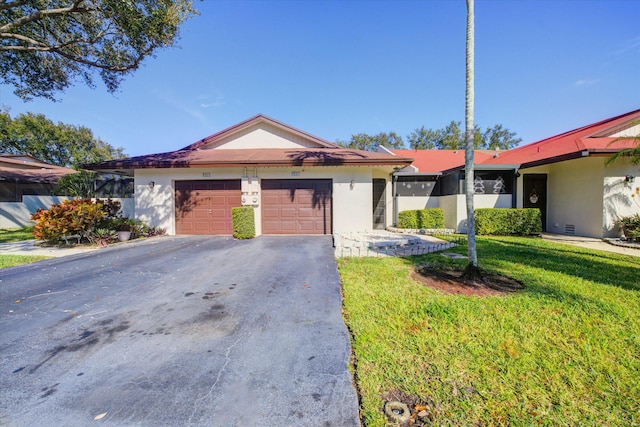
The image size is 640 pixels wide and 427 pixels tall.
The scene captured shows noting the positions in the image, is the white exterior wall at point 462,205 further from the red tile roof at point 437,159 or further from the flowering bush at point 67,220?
the flowering bush at point 67,220

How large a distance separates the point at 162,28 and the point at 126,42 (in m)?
1.87

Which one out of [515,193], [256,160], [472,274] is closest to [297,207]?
[256,160]

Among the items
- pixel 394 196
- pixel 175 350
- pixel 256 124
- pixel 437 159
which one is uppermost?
pixel 256 124

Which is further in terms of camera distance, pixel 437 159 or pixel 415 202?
pixel 437 159

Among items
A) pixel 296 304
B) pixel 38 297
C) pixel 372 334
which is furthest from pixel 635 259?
pixel 38 297

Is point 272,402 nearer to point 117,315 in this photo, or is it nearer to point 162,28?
point 117,315

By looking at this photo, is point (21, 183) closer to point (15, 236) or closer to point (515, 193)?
point (15, 236)

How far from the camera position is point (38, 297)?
13.9 ft

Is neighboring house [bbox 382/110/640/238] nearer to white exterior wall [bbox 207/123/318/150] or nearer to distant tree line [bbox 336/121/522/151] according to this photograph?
white exterior wall [bbox 207/123/318/150]

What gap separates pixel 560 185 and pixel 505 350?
490 inches

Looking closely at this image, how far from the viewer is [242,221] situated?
382 inches

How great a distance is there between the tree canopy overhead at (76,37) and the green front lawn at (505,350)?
11349 millimetres

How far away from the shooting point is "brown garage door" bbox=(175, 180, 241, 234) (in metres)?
11.1

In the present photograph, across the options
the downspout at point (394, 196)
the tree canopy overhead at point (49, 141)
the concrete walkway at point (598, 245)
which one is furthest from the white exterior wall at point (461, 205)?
the tree canopy overhead at point (49, 141)
